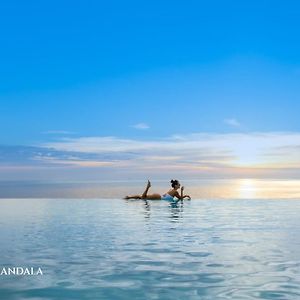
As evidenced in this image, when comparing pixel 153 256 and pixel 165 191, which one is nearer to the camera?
pixel 153 256

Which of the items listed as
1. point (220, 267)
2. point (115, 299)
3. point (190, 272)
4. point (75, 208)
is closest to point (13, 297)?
point (115, 299)

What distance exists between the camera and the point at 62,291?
27.4 ft

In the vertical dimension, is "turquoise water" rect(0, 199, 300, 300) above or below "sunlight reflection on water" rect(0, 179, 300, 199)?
below

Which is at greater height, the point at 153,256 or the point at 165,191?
the point at 165,191

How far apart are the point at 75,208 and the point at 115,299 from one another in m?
17.5

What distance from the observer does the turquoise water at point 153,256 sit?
331 inches

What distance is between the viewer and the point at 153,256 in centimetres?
1145

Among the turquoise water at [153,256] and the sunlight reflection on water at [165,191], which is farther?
the sunlight reflection on water at [165,191]

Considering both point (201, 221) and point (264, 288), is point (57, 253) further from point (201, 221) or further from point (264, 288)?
point (201, 221)

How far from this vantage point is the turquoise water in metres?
8.41

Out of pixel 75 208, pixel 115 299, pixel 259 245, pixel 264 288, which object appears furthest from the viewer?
pixel 75 208

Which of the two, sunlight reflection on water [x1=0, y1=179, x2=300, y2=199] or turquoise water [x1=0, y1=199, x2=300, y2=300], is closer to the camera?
turquoise water [x1=0, y1=199, x2=300, y2=300]

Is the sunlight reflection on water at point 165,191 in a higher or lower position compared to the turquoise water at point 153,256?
higher

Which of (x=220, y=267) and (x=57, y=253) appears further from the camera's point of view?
(x=57, y=253)
